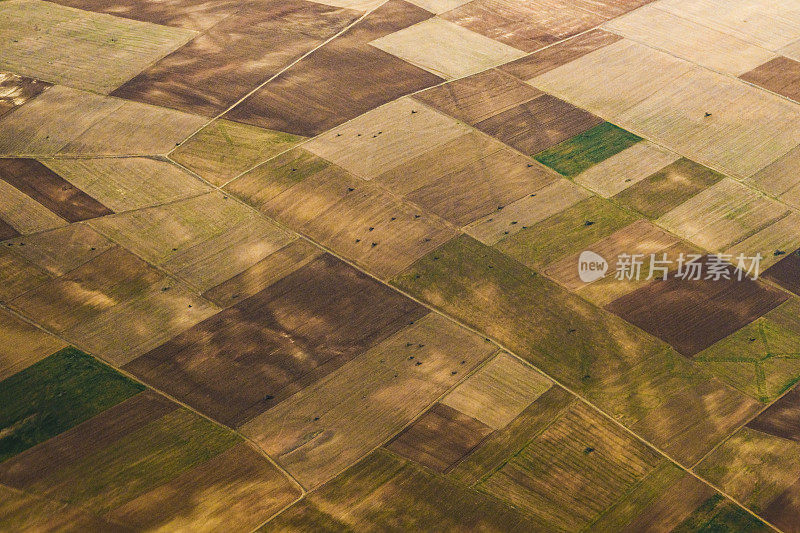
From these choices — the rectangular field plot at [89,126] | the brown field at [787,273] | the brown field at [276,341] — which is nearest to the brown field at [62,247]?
the rectangular field plot at [89,126]

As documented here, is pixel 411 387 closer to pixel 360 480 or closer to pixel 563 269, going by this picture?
pixel 360 480

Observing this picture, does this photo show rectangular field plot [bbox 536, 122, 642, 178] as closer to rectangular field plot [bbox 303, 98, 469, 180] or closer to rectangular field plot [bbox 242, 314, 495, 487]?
rectangular field plot [bbox 303, 98, 469, 180]

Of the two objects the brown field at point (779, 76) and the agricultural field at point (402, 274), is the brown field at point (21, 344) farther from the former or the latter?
the brown field at point (779, 76)

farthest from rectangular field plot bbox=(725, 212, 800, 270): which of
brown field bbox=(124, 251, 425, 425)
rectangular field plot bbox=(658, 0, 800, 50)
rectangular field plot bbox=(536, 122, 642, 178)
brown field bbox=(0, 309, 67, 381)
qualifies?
brown field bbox=(0, 309, 67, 381)

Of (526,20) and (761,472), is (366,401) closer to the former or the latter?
A: (761,472)

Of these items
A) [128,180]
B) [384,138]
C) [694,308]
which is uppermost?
[128,180]

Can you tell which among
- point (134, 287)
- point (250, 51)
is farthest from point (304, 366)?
point (250, 51)

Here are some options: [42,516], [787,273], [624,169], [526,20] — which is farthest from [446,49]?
[42,516]
